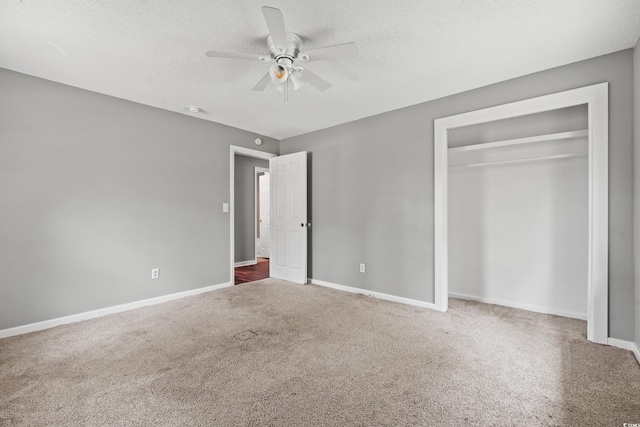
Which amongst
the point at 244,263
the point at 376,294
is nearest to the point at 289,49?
the point at 376,294

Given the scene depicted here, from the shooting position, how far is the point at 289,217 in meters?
4.73

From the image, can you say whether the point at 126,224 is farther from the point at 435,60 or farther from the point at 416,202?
the point at 435,60

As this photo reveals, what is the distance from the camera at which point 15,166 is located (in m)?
2.65

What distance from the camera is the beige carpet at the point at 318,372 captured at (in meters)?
1.60

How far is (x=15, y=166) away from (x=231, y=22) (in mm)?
2462

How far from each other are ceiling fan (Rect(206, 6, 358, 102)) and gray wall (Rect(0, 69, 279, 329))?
6.21 feet

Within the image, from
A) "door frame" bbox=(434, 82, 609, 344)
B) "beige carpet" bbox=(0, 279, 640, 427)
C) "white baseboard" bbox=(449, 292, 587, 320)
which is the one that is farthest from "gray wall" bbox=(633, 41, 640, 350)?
"white baseboard" bbox=(449, 292, 587, 320)

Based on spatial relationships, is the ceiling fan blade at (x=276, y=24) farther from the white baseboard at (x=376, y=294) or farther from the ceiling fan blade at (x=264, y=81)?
the white baseboard at (x=376, y=294)

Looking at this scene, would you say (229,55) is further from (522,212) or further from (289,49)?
(522,212)

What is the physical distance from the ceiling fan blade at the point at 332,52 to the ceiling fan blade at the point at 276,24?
19 centimetres

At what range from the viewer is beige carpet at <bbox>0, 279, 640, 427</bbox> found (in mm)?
1598

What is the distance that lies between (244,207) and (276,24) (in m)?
4.81

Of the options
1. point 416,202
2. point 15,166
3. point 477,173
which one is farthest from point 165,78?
point 477,173

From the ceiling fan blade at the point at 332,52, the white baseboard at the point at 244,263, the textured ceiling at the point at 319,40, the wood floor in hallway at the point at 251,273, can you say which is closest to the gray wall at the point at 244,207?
the white baseboard at the point at 244,263
